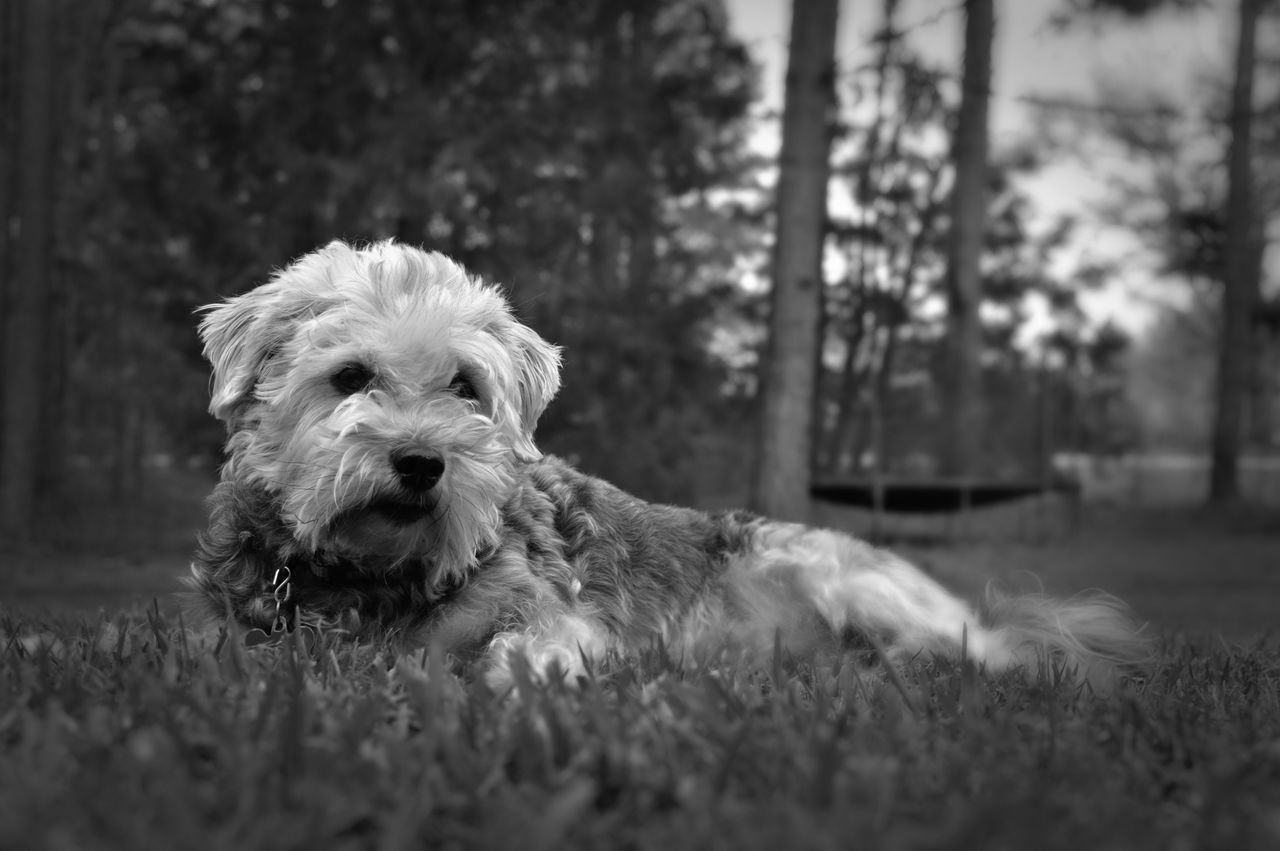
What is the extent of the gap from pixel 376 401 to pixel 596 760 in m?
1.84

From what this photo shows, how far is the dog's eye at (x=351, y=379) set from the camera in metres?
4.06

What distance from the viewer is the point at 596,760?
2.64m

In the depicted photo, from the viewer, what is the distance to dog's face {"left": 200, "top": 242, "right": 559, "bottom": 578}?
12.4 ft

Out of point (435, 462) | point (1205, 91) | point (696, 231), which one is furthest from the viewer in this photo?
point (1205, 91)

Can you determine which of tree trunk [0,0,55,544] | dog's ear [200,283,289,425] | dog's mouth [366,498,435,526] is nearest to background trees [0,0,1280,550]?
tree trunk [0,0,55,544]

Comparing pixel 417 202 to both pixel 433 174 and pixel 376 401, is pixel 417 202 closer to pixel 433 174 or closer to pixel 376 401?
pixel 433 174

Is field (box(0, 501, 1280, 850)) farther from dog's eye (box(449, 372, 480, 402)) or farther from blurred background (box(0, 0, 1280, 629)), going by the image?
blurred background (box(0, 0, 1280, 629))

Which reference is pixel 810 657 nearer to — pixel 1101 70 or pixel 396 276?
pixel 396 276

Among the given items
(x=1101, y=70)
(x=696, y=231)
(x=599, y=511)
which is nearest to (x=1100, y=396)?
(x=696, y=231)

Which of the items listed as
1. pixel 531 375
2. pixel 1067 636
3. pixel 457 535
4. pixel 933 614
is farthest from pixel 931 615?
pixel 457 535

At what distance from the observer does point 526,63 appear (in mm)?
12609

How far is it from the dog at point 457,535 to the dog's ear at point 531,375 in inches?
0.4

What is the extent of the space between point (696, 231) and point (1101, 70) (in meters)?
12.1

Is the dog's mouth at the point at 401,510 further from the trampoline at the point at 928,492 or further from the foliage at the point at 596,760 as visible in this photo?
the trampoline at the point at 928,492
